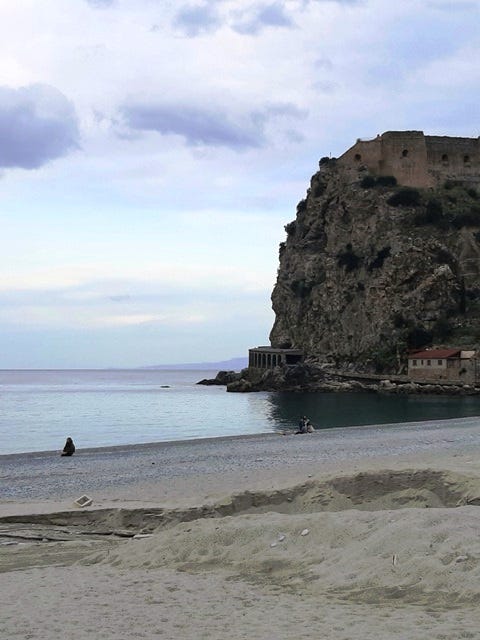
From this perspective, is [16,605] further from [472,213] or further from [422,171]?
[422,171]

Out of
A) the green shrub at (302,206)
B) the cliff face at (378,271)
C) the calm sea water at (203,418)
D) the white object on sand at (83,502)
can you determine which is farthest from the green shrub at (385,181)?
the white object on sand at (83,502)

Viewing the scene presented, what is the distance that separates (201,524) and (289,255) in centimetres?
10345

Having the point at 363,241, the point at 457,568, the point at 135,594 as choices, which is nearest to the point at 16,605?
the point at 135,594

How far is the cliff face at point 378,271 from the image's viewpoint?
91000 mm

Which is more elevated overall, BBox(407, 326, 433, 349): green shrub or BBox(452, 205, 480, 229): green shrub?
BBox(452, 205, 480, 229): green shrub

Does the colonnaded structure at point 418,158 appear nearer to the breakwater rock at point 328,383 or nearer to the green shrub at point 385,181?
the green shrub at point 385,181

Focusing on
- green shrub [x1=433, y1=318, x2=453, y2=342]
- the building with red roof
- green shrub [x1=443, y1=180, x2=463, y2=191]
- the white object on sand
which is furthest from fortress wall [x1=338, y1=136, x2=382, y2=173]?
the white object on sand

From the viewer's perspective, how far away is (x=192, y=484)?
707 inches

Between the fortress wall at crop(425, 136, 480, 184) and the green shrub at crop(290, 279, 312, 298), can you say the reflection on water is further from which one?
the fortress wall at crop(425, 136, 480, 184)

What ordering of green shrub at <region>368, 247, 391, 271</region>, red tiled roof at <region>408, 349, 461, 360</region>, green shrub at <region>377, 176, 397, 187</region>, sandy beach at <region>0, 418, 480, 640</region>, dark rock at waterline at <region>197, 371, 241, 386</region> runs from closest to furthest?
→ sandy beach at <region>0, 418, 480, 640</region> < red tiled roof at <region>408, 349, 461, 360</region> < green shrub at <region>368, 247, 391, 271</region> < green shrub at <region>377, 176, 397, 187</region> < dark rock at waterline at <region>197, 371, 241, 386</region>

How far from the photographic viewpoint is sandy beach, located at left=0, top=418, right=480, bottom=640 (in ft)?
23.1

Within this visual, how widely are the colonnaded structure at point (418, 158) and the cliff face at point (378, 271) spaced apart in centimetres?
205

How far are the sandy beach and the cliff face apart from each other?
7786cm

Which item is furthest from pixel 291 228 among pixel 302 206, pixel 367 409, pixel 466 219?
pixel 367 409
